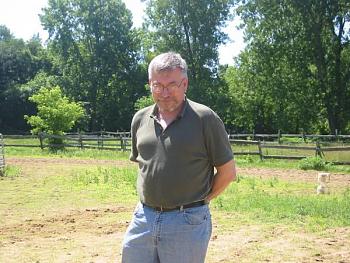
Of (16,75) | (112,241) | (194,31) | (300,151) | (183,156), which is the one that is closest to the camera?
(183,156)

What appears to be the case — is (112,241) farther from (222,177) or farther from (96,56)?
(96,56)

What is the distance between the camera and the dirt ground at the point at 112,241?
6.02 m

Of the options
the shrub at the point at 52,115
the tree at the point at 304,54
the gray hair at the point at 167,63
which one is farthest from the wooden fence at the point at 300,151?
the gray hair at the point at 167,63

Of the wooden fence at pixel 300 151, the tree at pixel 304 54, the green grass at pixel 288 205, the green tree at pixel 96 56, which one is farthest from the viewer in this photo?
the green tree at pixel 96 56

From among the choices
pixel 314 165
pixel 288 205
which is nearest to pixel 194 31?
pixel 314 165

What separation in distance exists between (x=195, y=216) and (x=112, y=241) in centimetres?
413

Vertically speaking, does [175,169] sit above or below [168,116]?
below

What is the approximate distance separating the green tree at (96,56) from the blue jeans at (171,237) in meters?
46.3

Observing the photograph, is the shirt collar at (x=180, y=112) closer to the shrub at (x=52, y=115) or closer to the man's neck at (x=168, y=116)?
the man's neck at (x=168, y=116)

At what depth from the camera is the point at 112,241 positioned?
6.80 metres

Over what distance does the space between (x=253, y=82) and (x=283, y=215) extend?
3049cm

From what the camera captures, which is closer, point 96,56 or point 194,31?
point 194,31

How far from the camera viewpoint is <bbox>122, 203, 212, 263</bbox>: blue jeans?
2.87 metres

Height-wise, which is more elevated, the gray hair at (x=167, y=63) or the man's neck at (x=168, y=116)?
the gray hair at (x=167, y=63)
